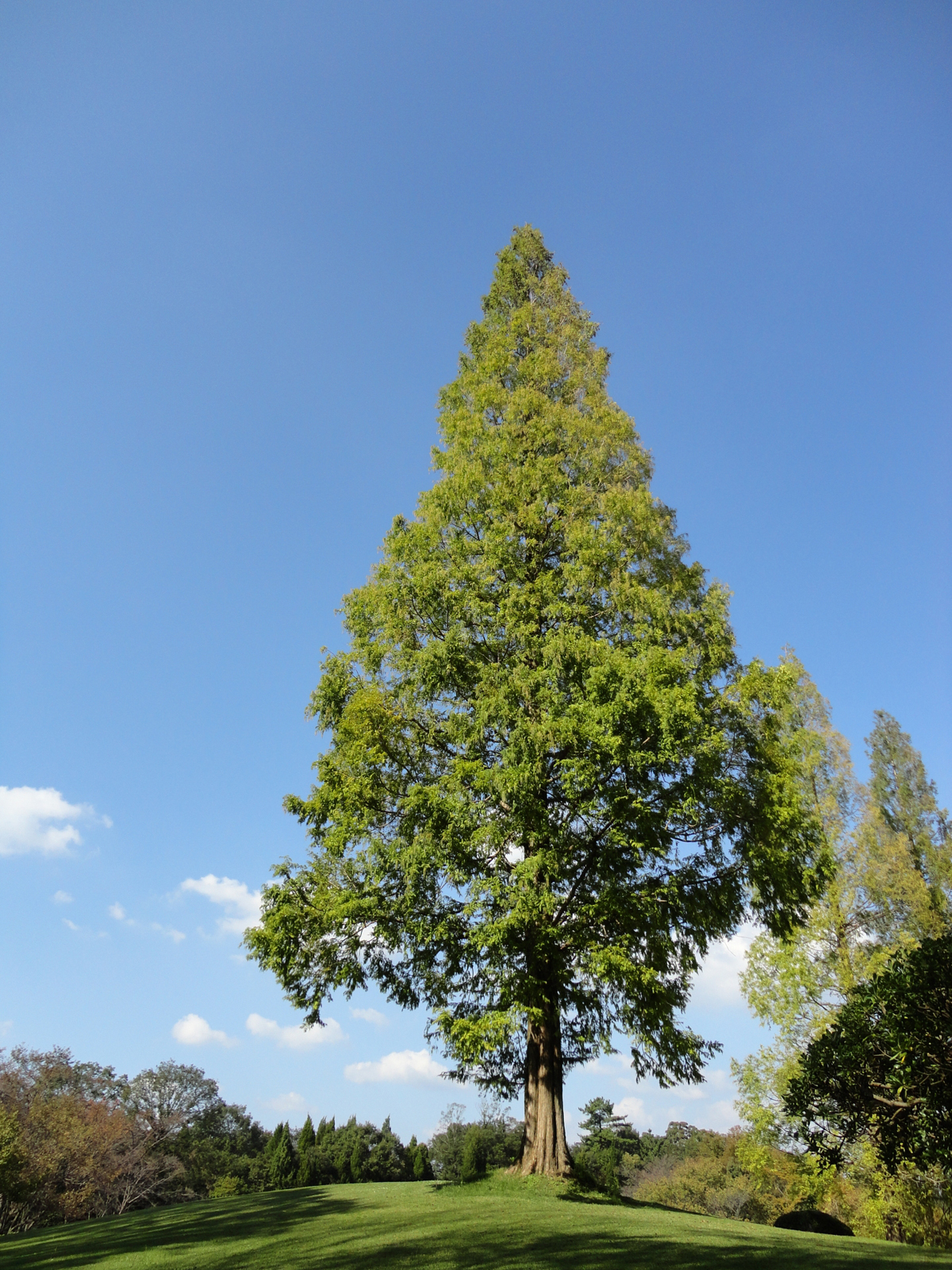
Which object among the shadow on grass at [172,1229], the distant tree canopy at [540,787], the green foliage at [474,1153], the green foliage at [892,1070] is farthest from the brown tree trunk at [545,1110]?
the green foliage at [474,1153]

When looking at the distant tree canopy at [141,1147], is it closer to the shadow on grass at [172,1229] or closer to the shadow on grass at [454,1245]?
the shadow on grass at [172,1229]

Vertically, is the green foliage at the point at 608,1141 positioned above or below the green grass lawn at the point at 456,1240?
below

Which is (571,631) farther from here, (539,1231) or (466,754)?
(539,1231)

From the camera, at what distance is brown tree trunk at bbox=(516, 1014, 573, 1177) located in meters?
10.2

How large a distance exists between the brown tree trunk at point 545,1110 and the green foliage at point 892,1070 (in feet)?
13.7

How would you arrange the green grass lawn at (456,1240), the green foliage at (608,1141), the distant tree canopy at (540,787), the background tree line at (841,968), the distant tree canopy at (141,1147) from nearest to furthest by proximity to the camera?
the green grass lawn at (456,1240) → the distant tree canopy at (540,787) → the background tree line at (841,968) → the distant tree canopy at (141,1147) → the green foliage at (608,1141)

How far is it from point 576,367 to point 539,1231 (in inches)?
572

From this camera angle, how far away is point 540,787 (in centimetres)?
1048

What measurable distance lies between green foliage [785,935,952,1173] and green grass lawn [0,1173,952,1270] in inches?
45.7

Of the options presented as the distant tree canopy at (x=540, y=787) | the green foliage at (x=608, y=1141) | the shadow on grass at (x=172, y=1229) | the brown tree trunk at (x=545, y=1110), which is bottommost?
the green foliage at (x=608, y=1141)

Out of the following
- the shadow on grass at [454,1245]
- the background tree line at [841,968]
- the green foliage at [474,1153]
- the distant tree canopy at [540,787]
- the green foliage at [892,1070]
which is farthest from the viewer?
the green foliage at [474,1153]

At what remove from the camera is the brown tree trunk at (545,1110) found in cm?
1023

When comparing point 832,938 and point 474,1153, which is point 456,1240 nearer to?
point 832,938

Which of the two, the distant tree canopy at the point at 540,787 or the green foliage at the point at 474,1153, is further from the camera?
the green foliage at the point at 474,1153
